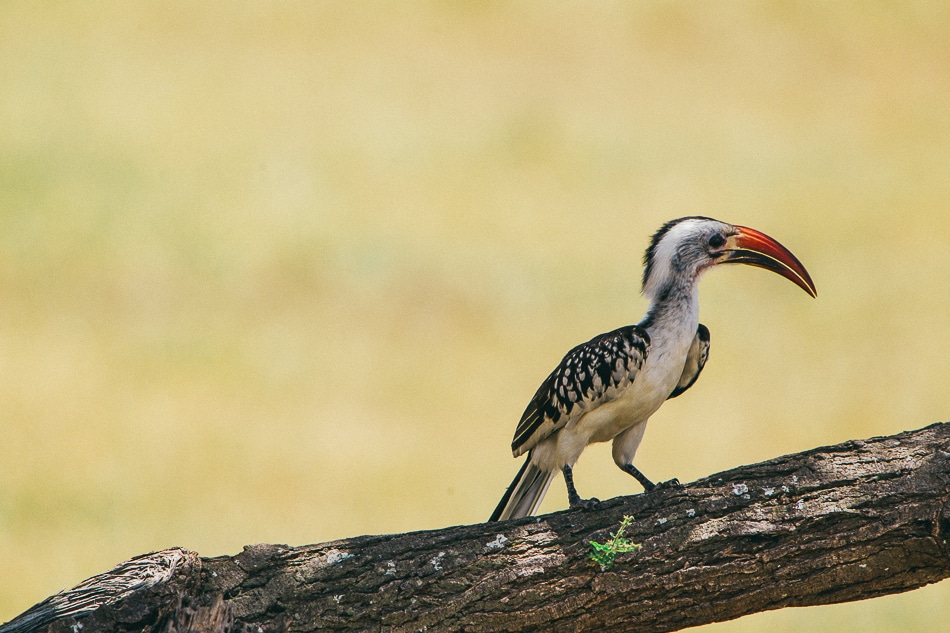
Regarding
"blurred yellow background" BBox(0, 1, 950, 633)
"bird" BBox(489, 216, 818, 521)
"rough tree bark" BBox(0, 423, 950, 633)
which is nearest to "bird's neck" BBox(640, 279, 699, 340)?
"bird" BBox(489, 216, 818, 521)

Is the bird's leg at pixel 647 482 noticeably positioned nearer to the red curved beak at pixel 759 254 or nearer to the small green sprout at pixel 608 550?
the small green sprout at pixel 608 550

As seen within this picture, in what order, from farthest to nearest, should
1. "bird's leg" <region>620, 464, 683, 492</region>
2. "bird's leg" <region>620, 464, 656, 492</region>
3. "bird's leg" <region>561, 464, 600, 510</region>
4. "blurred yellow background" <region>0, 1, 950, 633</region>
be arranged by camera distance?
→ "blurred yellow background" <region>0, 1, 950, 633</region> < "bird's leg" <region>620, 464, 656, 492</region> < "bird's leg" <region>620, 464, 683, 492</region> < "bird's leg" <region>561, 464, 600, 510</region>

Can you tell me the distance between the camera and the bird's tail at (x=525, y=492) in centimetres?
619

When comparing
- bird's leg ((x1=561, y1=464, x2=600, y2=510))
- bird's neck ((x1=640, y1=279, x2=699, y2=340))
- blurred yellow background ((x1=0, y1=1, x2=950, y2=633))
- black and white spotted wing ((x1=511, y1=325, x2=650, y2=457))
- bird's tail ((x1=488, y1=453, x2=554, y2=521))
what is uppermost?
blurred yellow background ((x1=0, y1=1, x2=950, y2=633))

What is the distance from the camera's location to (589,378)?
19.4ft

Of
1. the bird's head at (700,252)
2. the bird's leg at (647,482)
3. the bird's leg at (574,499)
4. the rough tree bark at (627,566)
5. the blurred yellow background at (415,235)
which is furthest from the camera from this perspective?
the blurred yellow background at (415,235)

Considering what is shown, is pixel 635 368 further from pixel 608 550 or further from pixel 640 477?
pixel 608 550

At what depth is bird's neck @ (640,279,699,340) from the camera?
6031 millimetres

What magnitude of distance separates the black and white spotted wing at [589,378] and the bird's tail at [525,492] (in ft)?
0.61

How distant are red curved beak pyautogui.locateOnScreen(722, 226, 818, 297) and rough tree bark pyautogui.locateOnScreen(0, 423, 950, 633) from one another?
4.64ft

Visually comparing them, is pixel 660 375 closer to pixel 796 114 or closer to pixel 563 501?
pixel 563 501

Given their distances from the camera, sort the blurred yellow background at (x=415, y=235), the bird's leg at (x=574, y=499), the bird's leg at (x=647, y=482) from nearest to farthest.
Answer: the bird's leg at (x=574, y=499), the bird's leg at (x=647, y=482), the blurred yellow background at (x=415, y=235)

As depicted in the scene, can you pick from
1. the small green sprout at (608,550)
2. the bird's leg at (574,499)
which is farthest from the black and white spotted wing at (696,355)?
the small green sprout at (608,550)

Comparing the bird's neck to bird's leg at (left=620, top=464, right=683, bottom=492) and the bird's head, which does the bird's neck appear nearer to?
the bird's head
